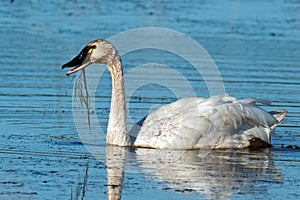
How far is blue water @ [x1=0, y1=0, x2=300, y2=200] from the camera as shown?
8875 mm

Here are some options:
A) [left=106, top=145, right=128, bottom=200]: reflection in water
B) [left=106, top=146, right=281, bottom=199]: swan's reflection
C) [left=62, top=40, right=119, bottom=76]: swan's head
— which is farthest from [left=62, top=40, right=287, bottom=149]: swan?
[left=106, top=145, right=128, bottom=200]: reflection in water

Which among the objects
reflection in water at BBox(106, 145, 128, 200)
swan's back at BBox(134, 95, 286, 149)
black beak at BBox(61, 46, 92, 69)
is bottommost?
reflection in water at BBox(106, 145, 128, 200)

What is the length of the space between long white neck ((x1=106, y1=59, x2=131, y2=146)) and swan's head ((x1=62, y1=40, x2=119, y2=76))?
0.38ft

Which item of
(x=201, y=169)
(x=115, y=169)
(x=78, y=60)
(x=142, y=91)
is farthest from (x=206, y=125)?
(x=142, y=91)

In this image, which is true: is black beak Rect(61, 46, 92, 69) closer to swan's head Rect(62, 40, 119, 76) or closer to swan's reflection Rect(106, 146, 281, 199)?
swan's head Rect(62, 40, 119, 76)

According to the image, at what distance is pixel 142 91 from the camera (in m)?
14.7

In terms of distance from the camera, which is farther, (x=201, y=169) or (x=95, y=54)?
(x=95, y=54)

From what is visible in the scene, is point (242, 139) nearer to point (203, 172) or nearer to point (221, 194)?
point (203, 172)

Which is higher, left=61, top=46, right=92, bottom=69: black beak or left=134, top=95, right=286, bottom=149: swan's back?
left=61, top=46, right=92, bottom=69: black beak

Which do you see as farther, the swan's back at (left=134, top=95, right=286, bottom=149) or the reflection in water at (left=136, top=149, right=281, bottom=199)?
the swan's back at (left=134, top=95, right=286, bottom=149)

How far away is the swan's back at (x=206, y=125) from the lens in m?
11.1

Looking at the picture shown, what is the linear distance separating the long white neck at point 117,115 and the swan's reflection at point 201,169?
0.16 meters

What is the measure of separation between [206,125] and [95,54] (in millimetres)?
1704

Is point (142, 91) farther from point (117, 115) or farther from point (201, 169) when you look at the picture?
point (201, 169)
